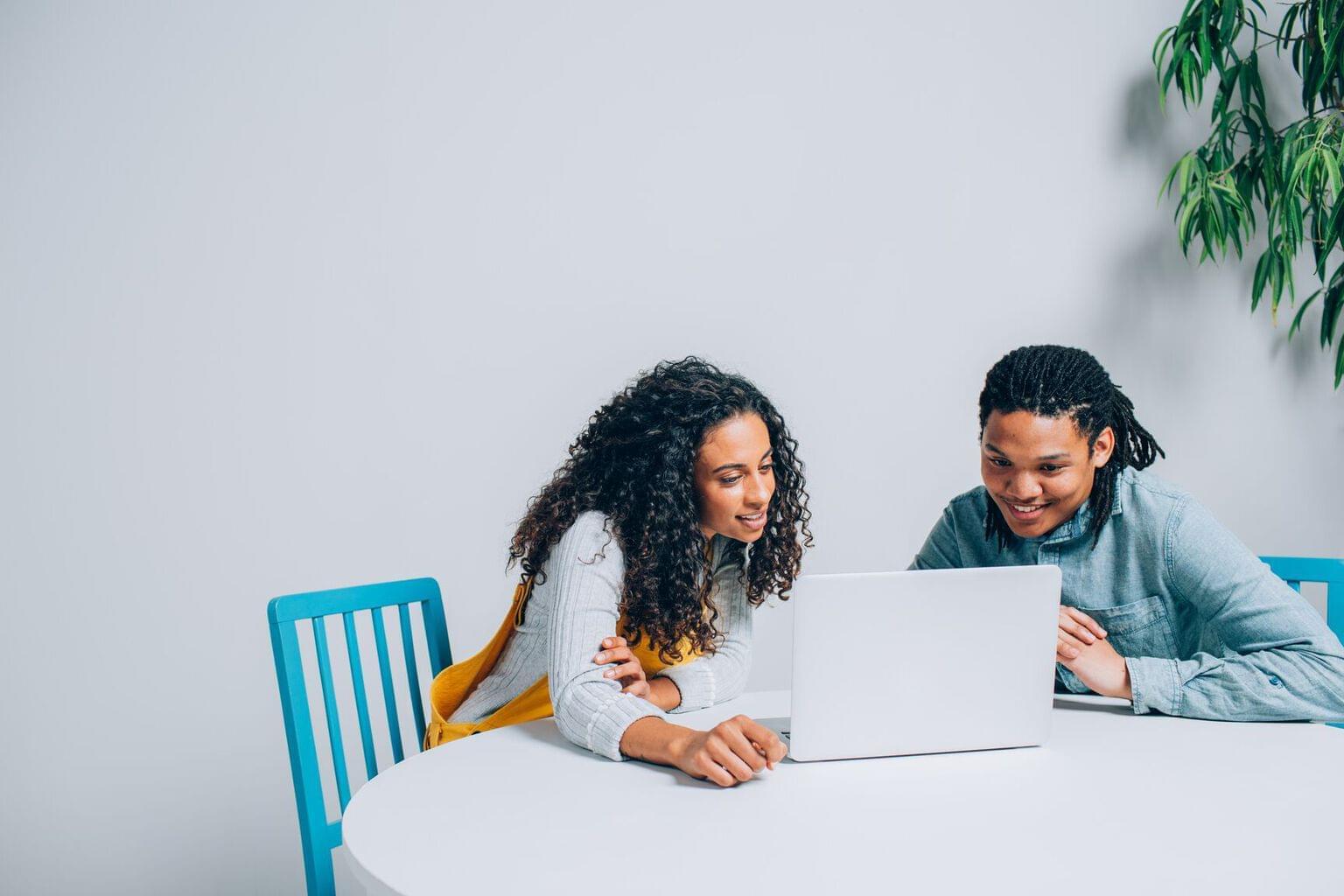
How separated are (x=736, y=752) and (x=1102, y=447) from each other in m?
0.84

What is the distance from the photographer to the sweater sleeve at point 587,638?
133 centimetres

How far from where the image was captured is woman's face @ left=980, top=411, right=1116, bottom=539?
160 centimetres

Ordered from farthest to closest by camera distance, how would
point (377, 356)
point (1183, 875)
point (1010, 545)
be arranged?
point (377, 356) → point (1010, 545) → point (1183, 875)

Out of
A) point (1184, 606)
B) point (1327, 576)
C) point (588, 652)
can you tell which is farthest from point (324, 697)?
point (1327, 576)

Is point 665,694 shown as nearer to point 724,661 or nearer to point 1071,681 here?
point 724,661

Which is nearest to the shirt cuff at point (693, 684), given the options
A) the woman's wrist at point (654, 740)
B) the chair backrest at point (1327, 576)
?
the woman's wrist at point (654, 740)

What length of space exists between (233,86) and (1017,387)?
1737 mm

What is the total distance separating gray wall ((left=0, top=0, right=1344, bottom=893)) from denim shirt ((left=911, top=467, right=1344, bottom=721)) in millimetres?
1100

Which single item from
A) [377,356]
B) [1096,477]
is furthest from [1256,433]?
[377,356]

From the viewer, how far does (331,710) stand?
5.04 ft

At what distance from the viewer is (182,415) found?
2.28m

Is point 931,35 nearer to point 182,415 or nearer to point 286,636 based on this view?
point 182,415

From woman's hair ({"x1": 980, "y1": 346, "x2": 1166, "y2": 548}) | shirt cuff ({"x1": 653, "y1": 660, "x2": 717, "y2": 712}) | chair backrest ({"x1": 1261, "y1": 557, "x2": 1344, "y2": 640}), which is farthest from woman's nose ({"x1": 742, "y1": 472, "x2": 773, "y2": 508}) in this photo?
chair backrest ({"x1": 1261, "y1": 557, "x2": 1344, "y2": 640})

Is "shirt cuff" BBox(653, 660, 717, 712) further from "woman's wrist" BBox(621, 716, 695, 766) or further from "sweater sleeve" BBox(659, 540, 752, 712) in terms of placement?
"woman's wrist" BBox(621, 716, 695, 766)
